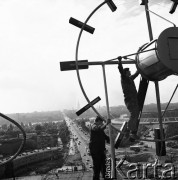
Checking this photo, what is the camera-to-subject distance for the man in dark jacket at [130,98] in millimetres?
5395

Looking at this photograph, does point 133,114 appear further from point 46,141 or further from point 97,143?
point 46,141

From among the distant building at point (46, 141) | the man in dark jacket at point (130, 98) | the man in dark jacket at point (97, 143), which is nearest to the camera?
the man in dark jacket at point (130, 98)

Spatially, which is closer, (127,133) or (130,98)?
(130,98)

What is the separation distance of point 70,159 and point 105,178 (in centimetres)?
5905

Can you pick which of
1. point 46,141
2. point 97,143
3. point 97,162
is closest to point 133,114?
point 97,143

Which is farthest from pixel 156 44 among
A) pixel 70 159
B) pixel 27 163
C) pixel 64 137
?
pixel 64 137

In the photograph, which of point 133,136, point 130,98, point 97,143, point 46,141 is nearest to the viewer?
point 130,98

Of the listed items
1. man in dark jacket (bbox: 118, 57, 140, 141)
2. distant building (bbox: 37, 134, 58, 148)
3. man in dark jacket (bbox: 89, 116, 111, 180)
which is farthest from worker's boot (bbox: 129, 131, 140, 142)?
distant building (bbox: 37, 134, 58, 148)

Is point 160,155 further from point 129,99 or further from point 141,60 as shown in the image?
point 141,60

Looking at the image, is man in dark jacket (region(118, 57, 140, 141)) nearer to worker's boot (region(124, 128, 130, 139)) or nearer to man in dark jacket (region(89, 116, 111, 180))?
worker's boot (region(124, 128, 130, 139))

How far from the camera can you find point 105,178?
6719mm

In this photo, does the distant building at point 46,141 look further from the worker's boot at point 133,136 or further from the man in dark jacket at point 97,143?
the worker's boot at point 133,136

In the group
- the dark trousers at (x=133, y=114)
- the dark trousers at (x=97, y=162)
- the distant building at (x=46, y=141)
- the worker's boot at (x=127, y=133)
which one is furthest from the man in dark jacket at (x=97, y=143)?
the distant building at (x=46, y=141)

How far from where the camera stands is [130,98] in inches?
218
